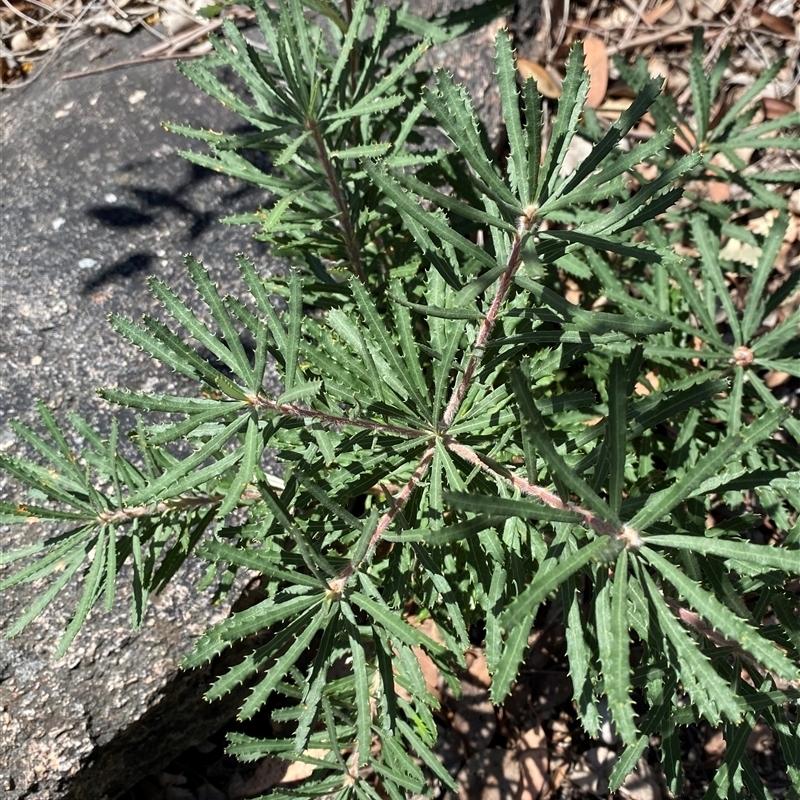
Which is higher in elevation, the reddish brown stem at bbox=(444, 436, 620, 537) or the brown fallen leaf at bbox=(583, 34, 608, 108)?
the reddish brown stem at bbox=(444, 436, 620, 537)

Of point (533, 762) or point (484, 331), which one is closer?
point (484, 331)

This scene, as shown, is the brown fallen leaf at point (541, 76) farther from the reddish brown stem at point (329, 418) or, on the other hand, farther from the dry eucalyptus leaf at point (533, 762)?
the dry eucalyptus leaf at point (533, 762)

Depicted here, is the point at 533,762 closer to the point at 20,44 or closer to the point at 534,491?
the point at 534,491

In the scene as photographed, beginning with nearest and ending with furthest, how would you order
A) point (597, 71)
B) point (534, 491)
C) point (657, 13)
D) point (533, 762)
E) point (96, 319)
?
point (534, 491) < point (96, 319) < point (533, 762) < point (597, 71) < point (657, 13)

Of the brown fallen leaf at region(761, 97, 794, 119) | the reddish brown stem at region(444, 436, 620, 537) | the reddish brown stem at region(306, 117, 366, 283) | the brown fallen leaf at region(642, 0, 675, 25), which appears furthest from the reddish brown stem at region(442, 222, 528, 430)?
the brown fallen leaf at region(642, 0, 675, 25)

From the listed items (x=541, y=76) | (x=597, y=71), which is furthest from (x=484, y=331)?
(x=597, y=71)

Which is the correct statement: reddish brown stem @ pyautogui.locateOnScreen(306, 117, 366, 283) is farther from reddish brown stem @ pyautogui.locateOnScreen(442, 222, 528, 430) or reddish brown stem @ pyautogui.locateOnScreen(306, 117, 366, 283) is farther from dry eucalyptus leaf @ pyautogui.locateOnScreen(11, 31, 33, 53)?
dry eucalyptus leaf @ pyautogui.locateOnScreen(11, 31, 33, 53)

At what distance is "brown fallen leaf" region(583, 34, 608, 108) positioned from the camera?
11.5 ft

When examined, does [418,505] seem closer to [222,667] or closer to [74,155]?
[222,667]

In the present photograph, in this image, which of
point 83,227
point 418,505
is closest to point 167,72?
point 83,227

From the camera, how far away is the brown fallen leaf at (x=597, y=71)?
3.50 m

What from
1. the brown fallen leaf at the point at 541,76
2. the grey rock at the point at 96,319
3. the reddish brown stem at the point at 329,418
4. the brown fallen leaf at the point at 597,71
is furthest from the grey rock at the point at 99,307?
the reddish brown stem at the point at 329,418

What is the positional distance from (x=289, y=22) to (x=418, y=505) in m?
1.12

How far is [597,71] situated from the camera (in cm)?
351
